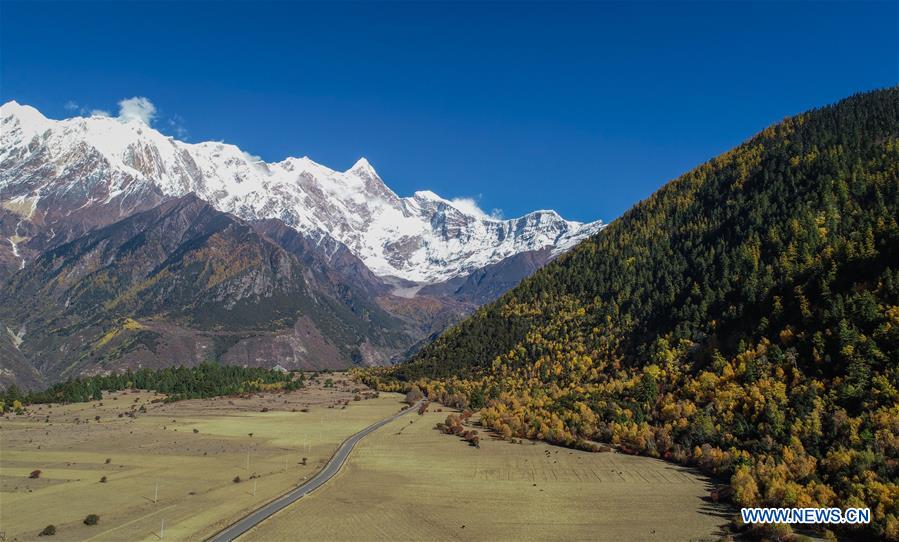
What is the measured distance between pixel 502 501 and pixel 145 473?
72.1m

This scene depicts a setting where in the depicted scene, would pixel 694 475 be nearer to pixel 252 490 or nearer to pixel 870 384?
pixel 870 384

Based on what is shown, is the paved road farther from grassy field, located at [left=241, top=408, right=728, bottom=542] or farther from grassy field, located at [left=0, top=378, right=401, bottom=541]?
grassy field, located at [left=0, top=378, right=401, bottom=541]

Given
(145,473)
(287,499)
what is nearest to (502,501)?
(287,499)

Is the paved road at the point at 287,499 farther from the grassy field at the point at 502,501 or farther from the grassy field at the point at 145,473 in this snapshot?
the grassy field at the point at 145,473

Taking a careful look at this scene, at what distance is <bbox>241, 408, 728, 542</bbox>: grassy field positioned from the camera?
297 feet

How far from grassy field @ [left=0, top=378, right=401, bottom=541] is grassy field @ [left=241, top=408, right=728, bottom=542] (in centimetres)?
1193

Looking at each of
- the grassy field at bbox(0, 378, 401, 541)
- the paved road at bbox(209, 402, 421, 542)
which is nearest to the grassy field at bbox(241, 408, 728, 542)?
the paved road at bbox(209, 402, 421, 542)

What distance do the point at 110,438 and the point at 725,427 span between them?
158 m

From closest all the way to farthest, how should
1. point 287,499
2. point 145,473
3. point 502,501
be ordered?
1. point 287,499
2. point 502,501
3. point 145,473

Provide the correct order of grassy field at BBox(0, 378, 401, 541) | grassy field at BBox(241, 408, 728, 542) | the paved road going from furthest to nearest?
1. grassy field at BBox(241, 408, 728, 542)
2. grassy field at BBox(0, 378, 401, 541)
3. the paved road

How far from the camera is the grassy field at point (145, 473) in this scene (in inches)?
3531

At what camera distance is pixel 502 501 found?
107688mm

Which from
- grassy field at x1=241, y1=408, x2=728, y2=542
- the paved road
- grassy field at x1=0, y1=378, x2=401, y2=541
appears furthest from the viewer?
grassy field at x1=241, y1=408, x2=728, y2=542

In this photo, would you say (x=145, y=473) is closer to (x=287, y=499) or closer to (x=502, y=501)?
(x=287, y=499)
